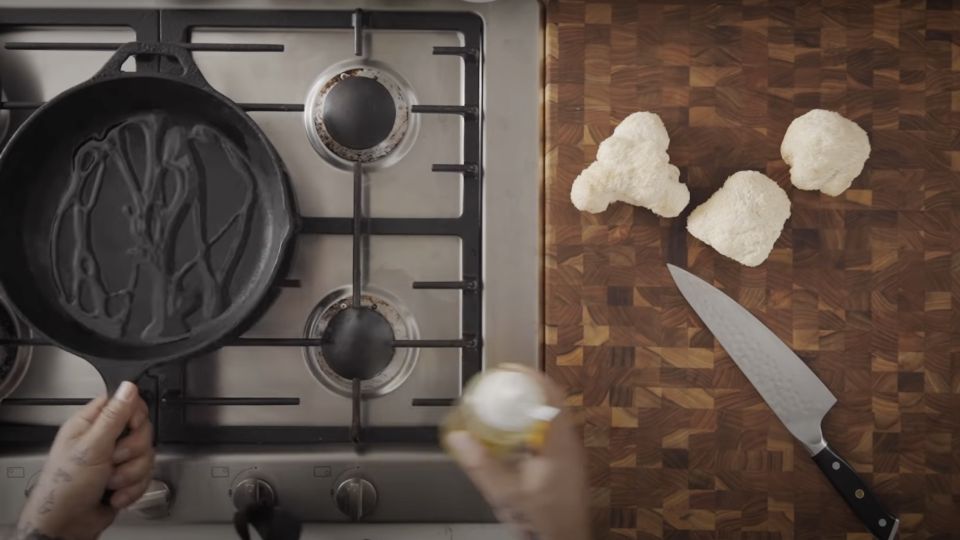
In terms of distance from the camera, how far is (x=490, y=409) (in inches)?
27.6

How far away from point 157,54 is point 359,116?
246 millimetres

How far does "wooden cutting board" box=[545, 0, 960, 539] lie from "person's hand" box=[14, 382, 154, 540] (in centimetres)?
49

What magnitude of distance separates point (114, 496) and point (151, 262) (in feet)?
0.90

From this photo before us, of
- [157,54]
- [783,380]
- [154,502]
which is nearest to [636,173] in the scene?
[783,380]

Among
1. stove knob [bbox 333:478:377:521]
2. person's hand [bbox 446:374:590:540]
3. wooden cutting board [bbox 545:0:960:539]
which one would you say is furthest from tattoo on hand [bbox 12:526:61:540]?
wooden cutting board [bbox 545:0:960:539]

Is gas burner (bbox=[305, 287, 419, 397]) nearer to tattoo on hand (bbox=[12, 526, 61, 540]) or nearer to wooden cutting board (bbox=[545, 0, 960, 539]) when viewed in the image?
wooden cutting board (bbox=[545, 0, 960, 539])

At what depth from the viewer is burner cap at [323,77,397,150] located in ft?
2.70

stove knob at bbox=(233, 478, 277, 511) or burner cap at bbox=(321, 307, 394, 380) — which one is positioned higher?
burner cap at bbox=(321, 307, 394, 380)

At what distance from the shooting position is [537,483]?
27.5 inches

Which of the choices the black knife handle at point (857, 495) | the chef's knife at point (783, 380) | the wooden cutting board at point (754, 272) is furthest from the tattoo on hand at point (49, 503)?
the black knife handle at point (857, 495)

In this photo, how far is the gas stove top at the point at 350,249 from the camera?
83cm

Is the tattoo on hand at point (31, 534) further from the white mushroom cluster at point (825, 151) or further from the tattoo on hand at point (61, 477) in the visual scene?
the white mushroom cluster at point (825, 151)

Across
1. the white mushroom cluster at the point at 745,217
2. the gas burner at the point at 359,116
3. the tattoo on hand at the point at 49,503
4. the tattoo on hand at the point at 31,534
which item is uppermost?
the gas burner at the point at 359,116

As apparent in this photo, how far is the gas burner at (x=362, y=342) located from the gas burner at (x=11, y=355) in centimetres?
36
